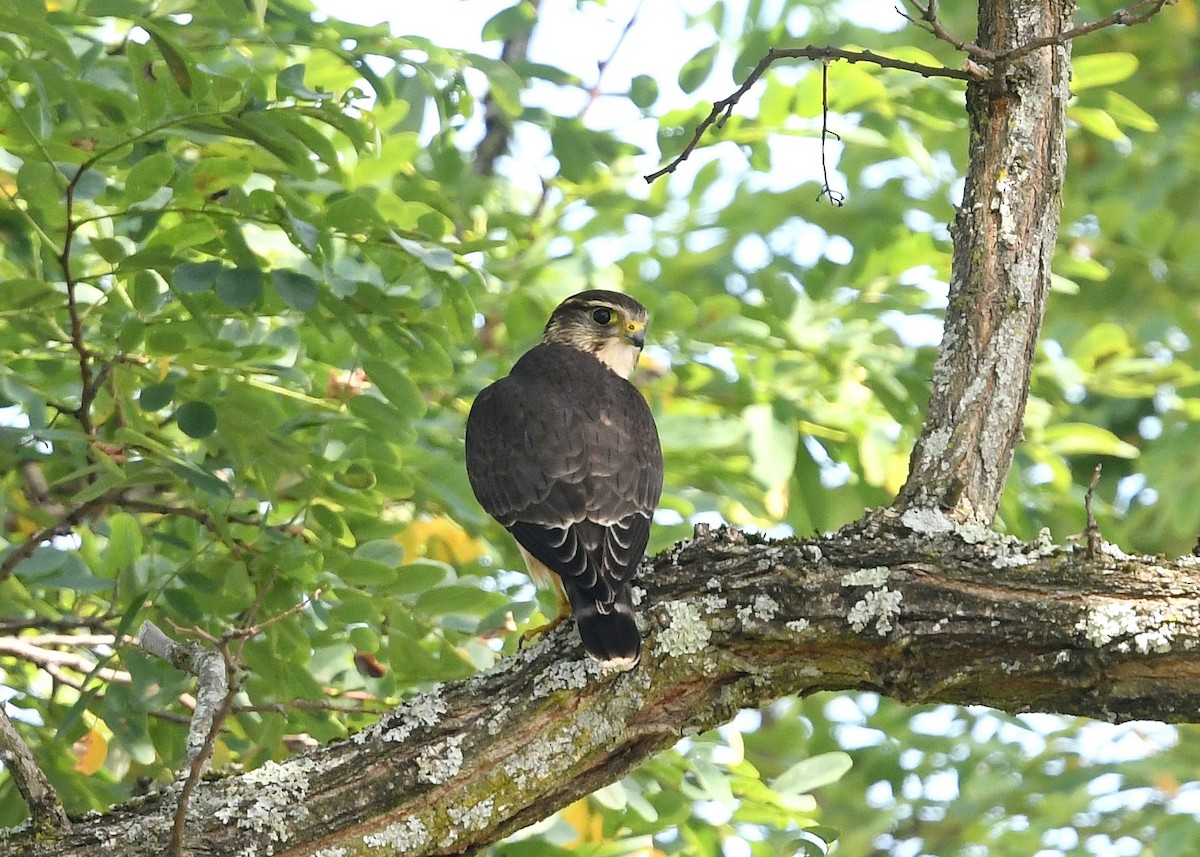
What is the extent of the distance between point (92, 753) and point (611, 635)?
2.02 metres

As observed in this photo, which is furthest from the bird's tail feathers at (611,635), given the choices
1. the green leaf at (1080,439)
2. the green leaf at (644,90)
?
the green leaf at (1080,439)

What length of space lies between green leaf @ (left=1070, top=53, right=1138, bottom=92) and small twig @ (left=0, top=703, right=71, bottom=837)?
4104 millimetres

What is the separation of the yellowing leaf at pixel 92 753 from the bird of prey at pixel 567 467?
1.38m

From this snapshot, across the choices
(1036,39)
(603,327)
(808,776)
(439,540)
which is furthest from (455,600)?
(1036,39)

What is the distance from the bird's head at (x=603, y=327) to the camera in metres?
5.60

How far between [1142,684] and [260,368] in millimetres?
2351

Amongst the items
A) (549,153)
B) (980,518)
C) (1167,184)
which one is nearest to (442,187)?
(549,153)

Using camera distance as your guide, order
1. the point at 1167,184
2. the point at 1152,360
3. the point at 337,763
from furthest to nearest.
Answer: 1. the point at 1167,184
2. the point at 1152,360
3. the point at 337,763

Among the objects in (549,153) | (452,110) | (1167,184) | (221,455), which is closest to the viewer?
(221,455)

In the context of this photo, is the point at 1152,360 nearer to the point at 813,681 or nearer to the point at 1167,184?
the point at 1167,184

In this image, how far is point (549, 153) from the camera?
17.1 ft

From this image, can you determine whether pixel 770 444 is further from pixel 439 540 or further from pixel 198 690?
pixel 198 690

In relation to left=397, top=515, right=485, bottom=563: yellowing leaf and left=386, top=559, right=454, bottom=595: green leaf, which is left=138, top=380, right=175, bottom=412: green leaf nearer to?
left=386, top=559, right=454, bottom=595: green leaf

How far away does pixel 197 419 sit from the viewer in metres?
3.77
